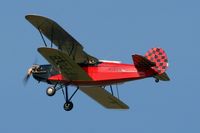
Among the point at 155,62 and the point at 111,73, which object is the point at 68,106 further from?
the point at 155,62

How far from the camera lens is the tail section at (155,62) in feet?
110

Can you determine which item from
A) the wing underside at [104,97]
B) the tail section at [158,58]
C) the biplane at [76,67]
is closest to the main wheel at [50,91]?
the biplane at [76,67]

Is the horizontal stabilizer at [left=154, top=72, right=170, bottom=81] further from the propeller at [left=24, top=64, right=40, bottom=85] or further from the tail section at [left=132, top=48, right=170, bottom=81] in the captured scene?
the propeller at [left=24, top=64, right=40, bottom=85]

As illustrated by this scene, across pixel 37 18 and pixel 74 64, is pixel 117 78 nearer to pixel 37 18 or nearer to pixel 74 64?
pixel 74 64

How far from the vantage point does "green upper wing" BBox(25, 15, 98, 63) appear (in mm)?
33844

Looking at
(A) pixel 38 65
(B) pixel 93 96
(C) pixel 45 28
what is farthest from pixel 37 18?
(B) pixel 93 96

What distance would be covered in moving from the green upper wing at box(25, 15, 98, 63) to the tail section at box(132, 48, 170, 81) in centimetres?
257

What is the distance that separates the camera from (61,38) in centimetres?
3494

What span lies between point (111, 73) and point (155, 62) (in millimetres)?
2079

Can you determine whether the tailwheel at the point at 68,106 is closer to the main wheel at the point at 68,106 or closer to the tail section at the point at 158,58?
the main wheel at the point at 68,106

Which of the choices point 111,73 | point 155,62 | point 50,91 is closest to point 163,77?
point 155,62

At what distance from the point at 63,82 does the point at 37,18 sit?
3.51 meters

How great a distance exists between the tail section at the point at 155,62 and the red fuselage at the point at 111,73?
0.30m

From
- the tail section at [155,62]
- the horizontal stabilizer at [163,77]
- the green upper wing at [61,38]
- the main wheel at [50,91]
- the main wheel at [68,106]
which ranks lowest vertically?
the main wheel at [68,106]
